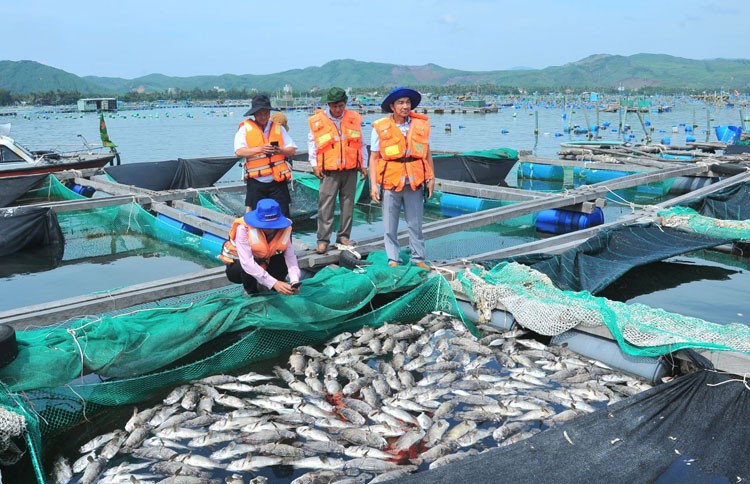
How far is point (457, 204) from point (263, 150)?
25.9 feet

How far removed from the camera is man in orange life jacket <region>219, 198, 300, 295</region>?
18.3ft

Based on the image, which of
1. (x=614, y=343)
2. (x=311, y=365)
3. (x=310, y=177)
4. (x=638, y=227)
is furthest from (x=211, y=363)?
(x=310, y=177)

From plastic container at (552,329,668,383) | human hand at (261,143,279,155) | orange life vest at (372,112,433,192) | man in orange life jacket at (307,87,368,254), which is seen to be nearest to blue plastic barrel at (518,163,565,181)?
man in orange life jacket at (307,87,368,254)

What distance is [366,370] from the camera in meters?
5.87

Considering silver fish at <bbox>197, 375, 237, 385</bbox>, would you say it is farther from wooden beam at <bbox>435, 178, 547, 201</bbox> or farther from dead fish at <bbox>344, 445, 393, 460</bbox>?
wooden beam at <bbox>435, 178, 547, 201</bbox>

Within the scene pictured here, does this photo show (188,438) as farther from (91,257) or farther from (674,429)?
(91,257)

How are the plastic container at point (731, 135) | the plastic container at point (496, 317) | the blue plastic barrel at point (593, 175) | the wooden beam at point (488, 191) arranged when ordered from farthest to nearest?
the plastic container at point (731, 135)
the blue plastic barrel at point (593, 175)
the wooden beam at point (488, 191)
the plastic container at point (496, 317)

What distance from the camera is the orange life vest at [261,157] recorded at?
304 inches

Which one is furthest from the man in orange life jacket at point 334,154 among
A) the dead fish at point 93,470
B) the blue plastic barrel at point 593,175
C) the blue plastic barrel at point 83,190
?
the blue plastic barrel at point 593,175

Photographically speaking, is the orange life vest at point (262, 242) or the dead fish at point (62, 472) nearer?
the dead fish at point (62, 472)

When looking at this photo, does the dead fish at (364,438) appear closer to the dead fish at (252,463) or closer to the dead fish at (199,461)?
the dead fish at (252,463)

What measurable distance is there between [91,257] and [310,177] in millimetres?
5129

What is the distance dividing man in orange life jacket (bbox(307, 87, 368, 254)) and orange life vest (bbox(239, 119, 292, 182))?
0.42m

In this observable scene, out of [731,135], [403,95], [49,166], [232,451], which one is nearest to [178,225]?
[403,95]
